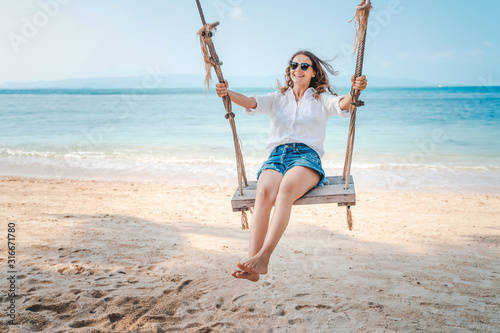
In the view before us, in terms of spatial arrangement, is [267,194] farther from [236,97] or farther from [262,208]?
[236,97]

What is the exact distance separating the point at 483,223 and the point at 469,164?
4.56m

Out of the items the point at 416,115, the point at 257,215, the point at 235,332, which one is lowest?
the point at 235,332

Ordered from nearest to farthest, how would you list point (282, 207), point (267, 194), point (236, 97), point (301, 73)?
point (282, 207)
point (267, 194)
point (236, 97)
point (301, 73)

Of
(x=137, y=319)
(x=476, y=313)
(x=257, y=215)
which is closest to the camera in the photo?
(x=257, y=215)

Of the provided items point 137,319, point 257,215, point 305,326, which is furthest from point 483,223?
point 137,319

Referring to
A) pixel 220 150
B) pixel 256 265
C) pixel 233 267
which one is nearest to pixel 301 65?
pixel 256 265

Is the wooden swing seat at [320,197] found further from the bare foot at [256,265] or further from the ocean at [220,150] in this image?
the ocean at [220,150]

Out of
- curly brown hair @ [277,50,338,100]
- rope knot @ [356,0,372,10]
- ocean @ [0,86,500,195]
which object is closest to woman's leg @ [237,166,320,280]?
curly brown hair @ [277,50,338,100]

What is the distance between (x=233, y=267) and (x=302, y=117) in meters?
1.54

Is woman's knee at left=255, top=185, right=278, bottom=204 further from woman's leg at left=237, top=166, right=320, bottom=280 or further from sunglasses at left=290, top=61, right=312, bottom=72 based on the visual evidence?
sunglasses at left=290, top=61, right=312, bottom=72

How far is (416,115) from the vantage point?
21.8m

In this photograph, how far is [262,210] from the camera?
2.72 meters

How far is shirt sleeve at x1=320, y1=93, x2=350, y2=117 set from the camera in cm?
311

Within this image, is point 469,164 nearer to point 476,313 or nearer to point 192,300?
point 476,313
